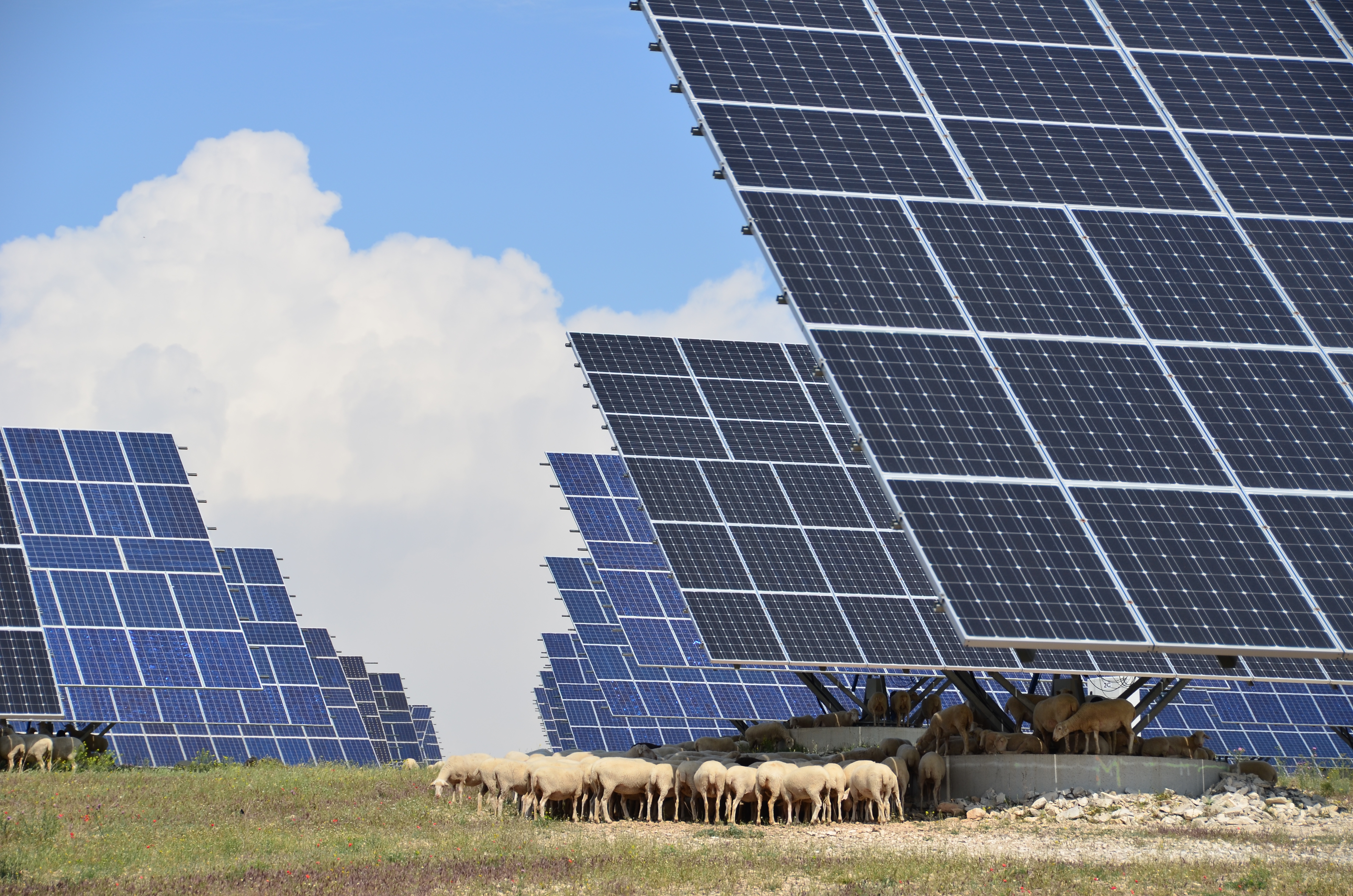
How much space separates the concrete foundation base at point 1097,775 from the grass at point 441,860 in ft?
8.70

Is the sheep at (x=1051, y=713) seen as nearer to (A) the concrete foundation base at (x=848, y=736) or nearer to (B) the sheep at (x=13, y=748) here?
(A) the concrete foundation base at (x=848, y=736)

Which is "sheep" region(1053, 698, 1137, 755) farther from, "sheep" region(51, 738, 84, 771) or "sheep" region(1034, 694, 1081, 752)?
"sheep" region(51, 738, 84, 771)

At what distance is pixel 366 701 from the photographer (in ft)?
253

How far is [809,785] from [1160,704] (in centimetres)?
579

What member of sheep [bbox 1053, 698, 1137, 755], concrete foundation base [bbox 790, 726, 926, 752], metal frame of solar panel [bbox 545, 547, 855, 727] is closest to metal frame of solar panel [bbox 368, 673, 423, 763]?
metal frame of solar panel [bbox 545, 547, 855, 727]

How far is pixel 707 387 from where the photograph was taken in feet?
141

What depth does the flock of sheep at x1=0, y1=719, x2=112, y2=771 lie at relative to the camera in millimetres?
30125

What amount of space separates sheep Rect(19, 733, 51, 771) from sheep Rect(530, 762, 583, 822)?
1341 cm

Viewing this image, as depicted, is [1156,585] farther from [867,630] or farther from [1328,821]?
[867,630]

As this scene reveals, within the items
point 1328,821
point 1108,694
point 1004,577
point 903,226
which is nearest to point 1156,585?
point 1004,577

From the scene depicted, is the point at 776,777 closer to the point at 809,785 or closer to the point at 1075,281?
the point at 809,785

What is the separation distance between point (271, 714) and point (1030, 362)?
31544 mm

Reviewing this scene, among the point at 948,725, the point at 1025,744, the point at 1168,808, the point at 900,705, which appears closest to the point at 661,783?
the point at 948,725

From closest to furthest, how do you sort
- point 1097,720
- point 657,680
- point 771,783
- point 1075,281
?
point 771,783, point 1097,720, point 1075,281, point 657,680
